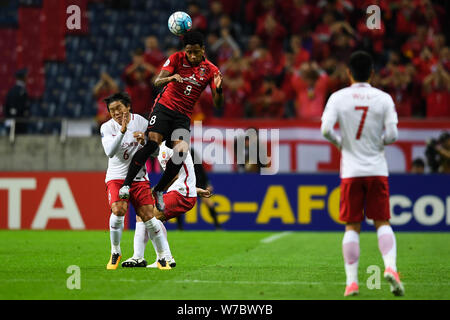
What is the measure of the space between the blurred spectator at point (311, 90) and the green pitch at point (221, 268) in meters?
3.24

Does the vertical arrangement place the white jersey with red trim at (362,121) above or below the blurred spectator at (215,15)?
below

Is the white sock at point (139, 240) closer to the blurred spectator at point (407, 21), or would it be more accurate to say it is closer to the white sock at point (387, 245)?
the white sock at point (387, 245)

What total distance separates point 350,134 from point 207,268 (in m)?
3.17

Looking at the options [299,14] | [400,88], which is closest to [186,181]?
[400,88]

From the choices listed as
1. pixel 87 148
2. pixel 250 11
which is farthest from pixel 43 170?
pixel 250 11

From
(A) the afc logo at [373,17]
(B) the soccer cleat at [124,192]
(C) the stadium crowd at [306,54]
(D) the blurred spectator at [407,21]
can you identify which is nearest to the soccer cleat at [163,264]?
(B) the soccer cleat at [124,192]

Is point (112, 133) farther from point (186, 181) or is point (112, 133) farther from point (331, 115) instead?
point (331, 115)

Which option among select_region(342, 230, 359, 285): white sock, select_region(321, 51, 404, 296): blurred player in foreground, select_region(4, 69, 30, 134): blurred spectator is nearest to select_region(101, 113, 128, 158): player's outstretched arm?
select_region(321, 51, 404, 296): blurred player in foreground

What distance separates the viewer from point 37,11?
22078 millimetres

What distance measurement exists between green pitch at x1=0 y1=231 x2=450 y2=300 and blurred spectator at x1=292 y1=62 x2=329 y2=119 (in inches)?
128

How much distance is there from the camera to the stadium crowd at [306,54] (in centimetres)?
1789

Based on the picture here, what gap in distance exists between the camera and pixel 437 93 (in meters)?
17.9

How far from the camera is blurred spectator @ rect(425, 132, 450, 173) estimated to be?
17141mm

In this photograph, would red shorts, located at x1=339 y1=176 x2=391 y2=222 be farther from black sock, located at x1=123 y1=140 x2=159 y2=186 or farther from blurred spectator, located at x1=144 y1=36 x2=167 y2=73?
blurred spectator, located at x1=144 y1=36 x2=167 y2=73
